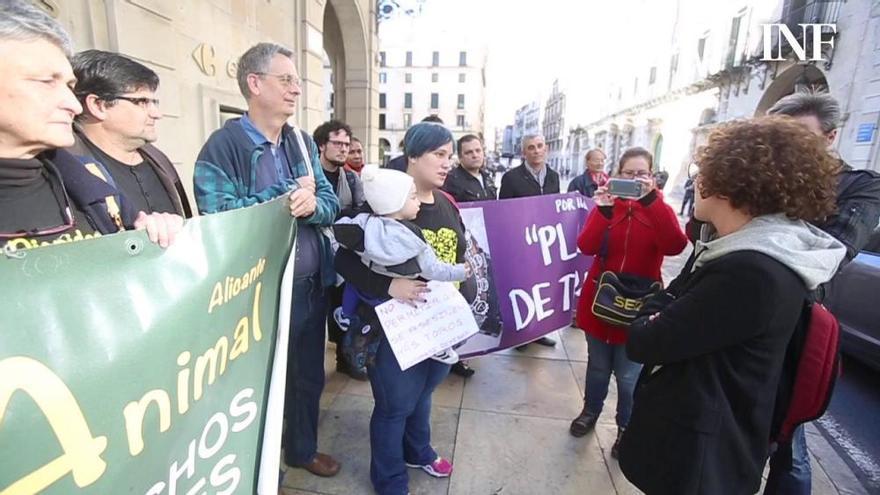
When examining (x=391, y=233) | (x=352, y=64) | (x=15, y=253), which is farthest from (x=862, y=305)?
(x=352, y=64)

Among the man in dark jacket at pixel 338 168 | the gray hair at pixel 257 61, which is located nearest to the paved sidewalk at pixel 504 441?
the man in dark jacket at pixel 338 168

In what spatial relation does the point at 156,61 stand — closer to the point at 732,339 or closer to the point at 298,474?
the point at 298,474

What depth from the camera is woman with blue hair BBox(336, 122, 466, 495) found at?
195 cm

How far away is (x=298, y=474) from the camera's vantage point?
7.83 ft

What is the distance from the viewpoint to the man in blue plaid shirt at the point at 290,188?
191 cm

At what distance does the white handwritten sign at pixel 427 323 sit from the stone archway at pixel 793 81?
48.3 ft

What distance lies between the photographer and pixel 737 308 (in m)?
1.28

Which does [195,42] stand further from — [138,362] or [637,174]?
[138,362]

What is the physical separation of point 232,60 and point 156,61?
1221 millimetres

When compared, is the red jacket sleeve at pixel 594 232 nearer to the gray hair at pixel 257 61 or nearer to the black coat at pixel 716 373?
the black coat at pixel 716 373

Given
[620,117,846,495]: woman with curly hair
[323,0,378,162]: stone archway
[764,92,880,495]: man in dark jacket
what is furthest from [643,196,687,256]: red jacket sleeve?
[323,0,378,162]: stone archway

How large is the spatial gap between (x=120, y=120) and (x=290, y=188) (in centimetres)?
69

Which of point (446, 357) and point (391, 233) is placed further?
point (446, 357)
